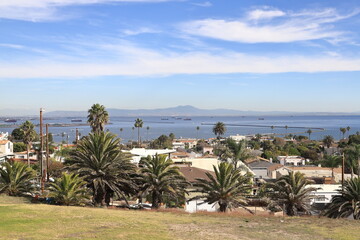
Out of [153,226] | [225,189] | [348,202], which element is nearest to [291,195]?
[348,202]

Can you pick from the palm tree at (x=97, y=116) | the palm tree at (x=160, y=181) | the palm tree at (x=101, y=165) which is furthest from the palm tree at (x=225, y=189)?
the palm tree at (x=97, y=116)

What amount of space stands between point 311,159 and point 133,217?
92.4 m

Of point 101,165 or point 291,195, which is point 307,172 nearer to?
point 291,195

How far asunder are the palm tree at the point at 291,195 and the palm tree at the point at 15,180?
18883 mm

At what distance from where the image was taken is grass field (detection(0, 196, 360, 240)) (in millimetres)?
18266

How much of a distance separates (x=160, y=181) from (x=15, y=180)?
37.1 feet

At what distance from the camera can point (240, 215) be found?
26.3 meters

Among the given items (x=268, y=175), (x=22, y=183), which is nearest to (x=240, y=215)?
(x=22, y=183)

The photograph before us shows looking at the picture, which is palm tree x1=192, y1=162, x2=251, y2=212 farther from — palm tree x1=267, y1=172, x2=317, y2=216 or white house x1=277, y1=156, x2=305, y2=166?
white house x1=277, y1=156, x2=305, y2=166

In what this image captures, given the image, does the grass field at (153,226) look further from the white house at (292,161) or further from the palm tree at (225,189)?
the white house at (292,161)

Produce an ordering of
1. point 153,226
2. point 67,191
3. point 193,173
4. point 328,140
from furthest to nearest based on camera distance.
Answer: point 328,140 < point 193,173 < point 67,191 < point 153,226

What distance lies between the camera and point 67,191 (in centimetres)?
2656

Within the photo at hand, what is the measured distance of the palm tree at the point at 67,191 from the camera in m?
26.4

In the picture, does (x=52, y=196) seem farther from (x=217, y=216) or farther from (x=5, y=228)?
(x=217, y=216)
